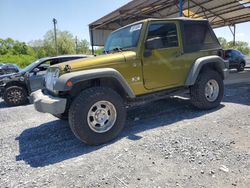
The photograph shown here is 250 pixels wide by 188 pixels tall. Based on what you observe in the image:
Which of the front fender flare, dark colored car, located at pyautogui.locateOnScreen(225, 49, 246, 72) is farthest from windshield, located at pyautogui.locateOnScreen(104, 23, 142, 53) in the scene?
dark colored car, located at pyautogui.locateOnScreen(225, 49, 246, 72)

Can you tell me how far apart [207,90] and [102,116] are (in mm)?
2860

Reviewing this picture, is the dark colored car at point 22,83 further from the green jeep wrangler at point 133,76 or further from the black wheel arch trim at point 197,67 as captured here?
the black wheel arch trim at point 197,67

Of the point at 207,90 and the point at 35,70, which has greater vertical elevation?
the point at 35,70

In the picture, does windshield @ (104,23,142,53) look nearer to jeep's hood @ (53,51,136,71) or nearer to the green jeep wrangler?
the green jeep wrangler

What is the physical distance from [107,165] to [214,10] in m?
15.9

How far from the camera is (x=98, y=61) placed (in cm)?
388

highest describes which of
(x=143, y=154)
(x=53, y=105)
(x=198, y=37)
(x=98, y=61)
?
(x=198, y=37)

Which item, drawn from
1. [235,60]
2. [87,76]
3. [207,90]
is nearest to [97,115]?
[87,76]

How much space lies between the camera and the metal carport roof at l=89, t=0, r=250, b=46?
13.6 m

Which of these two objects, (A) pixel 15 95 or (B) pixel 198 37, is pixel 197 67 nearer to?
(B) pixel 198 37

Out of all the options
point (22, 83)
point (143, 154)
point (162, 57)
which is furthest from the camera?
point (22, 83)

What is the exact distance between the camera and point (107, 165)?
306 cm

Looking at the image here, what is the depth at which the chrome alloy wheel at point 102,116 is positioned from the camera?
Result: 3759 millimetres

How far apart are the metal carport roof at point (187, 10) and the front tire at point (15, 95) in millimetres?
8689
